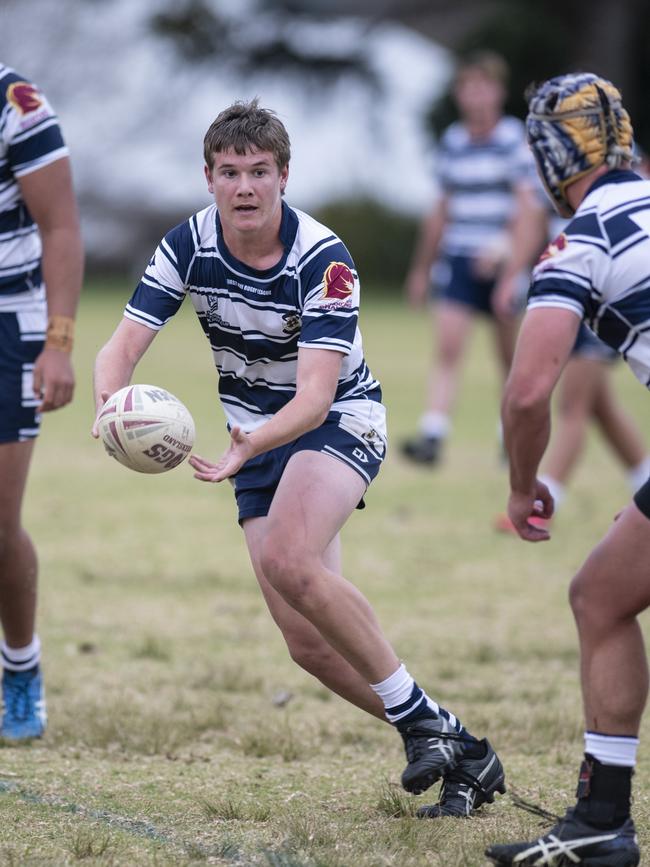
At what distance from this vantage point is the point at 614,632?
344 centimetres

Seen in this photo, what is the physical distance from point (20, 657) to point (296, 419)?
5.80 feet

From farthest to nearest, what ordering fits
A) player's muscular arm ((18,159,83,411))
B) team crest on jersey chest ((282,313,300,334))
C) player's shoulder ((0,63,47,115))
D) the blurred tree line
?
the blurred tree line, player's muscular arm ((18,159,83,411)), player's shoulder ((0,63,47,115)), team crest on jersey chest ((282,313,300,334))

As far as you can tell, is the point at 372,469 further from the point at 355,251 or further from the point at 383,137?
the point at 383,137

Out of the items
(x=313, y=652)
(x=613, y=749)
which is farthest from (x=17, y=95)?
(x=613, y=749)

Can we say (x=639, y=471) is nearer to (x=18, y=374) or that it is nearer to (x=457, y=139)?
(x=457, y=139)

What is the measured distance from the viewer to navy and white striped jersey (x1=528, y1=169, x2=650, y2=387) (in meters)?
3.34

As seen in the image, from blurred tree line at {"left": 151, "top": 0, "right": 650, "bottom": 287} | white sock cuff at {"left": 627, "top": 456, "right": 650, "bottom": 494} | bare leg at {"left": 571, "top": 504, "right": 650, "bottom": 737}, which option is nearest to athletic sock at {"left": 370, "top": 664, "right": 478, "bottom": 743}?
bare leg at {"left": 571, "top": 504, "right": 650, "bottom": 737}

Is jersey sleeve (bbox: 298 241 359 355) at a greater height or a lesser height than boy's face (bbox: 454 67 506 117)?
greater

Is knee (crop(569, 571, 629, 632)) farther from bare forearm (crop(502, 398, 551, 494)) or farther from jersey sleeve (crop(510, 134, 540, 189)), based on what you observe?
jersey sleeve (crop(510, 134, 540, 189))

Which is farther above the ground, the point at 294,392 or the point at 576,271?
the point at 576,271

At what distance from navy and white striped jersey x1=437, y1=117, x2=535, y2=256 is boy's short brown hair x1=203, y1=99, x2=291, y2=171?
21.8 ft

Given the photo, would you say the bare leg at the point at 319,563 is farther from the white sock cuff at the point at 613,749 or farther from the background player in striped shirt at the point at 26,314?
the background player in striped shirt at the point at 26,314

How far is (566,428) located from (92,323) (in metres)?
14.7

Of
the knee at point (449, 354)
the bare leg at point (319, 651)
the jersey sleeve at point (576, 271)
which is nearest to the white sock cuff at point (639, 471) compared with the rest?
the knee at point (449, 354)
